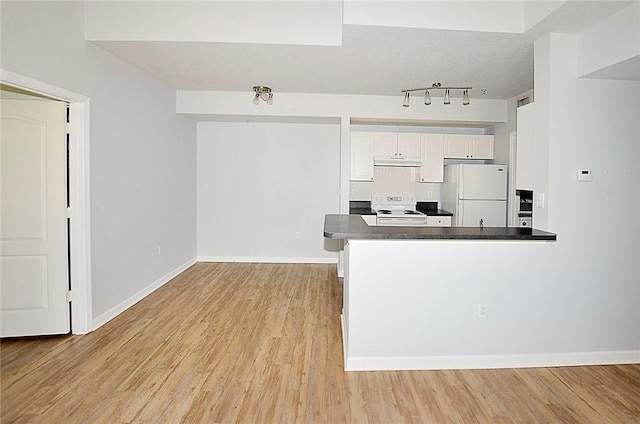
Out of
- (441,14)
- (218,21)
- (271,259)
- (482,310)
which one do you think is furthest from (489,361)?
(271,259)

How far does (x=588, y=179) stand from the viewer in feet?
10.0

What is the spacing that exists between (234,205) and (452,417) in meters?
5.04

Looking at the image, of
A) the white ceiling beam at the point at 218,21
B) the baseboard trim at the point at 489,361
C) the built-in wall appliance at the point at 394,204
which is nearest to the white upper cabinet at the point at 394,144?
the built-in wall appliance at the point at 394,204

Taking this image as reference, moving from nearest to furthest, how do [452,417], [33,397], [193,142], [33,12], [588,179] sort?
[452,417], [33,397], [33,12], [588,179], [193,142]

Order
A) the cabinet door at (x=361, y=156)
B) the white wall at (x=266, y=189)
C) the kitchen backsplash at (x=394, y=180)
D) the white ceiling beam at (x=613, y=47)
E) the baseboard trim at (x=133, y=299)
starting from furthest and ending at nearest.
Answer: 1. the white wall at (x=266, y=189)
2. the kitchen backsplash at (x=394, y=180)
3. the cabinet door at (x=361, y=156)
4. the baseboard trim at (x=133, y=299)
5. the white ceiling beam at (x=613, y=47)

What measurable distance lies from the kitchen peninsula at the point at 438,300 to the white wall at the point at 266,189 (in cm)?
372

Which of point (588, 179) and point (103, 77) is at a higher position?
point (103, 77)

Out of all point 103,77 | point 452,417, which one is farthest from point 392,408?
point 103,77

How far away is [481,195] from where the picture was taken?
18.6 ft

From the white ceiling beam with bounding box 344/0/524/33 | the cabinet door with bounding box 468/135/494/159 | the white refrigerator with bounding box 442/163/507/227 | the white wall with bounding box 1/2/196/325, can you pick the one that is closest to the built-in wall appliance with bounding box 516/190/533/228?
the white refrigerator with bounding box 442/163/507/227

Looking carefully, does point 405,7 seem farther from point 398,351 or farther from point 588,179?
point 398,351

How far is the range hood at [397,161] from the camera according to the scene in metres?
5.98

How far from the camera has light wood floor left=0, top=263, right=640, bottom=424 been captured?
2361 mm

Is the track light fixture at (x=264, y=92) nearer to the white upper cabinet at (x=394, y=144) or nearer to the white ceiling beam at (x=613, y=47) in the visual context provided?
the white upper cabinet at (x=394, y=144)
